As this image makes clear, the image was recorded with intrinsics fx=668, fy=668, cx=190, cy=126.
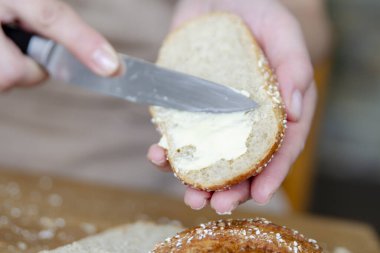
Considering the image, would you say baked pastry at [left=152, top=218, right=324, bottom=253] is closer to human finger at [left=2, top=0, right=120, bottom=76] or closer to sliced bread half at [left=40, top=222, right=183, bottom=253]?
sliced bread half at [left=40, top=222, right=183, bottom=253]

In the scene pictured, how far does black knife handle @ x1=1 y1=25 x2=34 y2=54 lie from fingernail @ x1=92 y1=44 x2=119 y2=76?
207 millimetres

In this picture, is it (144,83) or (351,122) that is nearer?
(144,83)

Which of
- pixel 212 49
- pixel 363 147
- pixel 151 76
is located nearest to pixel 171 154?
pixel 151 76

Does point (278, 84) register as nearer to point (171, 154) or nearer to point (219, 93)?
point (219, 93)

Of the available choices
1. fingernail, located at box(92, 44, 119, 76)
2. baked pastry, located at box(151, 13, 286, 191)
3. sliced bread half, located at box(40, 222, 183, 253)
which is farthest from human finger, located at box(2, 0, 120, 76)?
sliced bread half, located at box(40, 222, 183, 253)

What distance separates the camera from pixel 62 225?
1.89 metres

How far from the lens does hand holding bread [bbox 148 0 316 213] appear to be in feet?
4.66

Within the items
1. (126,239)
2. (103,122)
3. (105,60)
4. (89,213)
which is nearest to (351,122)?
→ (103,122)

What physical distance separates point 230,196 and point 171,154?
178 millimetres

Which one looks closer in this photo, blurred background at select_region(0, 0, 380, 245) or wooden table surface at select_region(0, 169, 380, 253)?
wooden table surface at select_region(0, 169, 380, 253)

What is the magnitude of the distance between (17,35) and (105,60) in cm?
26

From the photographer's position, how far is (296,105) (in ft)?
4.90

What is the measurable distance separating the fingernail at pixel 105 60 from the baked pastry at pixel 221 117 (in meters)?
0.16

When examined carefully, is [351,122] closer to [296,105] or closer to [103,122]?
[103,122]
